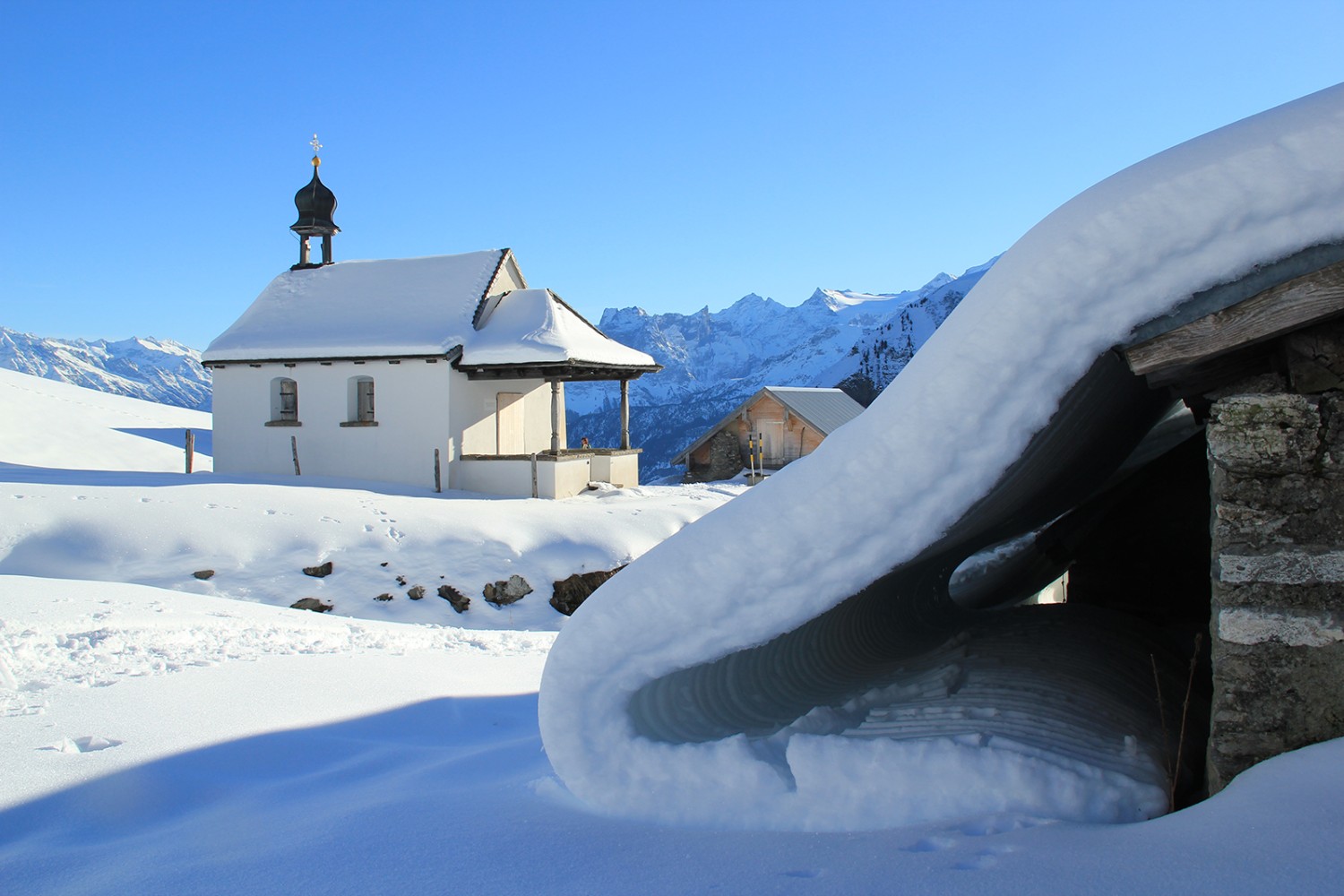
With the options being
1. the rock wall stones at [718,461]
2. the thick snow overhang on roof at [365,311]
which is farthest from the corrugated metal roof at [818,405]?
the thick snow overhang on roof at [365,311]

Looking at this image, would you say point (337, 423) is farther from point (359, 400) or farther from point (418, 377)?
point (418, 377)

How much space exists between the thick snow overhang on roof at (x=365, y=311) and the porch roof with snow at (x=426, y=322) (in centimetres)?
3

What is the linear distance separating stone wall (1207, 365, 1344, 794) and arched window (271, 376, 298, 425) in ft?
59.0

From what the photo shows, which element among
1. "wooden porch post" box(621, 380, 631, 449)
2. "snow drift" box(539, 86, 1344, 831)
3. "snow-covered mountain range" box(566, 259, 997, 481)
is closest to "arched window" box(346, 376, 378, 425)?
"wooden porch post" box(621, 380, 631, 449)

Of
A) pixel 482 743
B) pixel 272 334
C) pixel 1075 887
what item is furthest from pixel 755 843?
pixel 272 334

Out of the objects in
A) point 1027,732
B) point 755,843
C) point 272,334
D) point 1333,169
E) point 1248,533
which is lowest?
point 755,843

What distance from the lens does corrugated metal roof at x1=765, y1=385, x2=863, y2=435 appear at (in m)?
26.0

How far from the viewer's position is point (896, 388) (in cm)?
288

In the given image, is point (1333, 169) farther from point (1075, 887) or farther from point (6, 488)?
point (6, 488)

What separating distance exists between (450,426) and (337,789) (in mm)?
13448

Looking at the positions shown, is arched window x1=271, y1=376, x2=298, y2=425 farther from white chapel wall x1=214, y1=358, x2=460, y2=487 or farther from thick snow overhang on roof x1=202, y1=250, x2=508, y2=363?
thick snow overhang on roof x1=202, y1=250, x2=508, y2=363

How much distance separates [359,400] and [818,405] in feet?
49.2

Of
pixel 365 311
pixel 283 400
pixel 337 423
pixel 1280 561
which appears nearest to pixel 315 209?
pixel 365 311

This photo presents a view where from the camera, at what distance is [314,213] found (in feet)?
67.7
